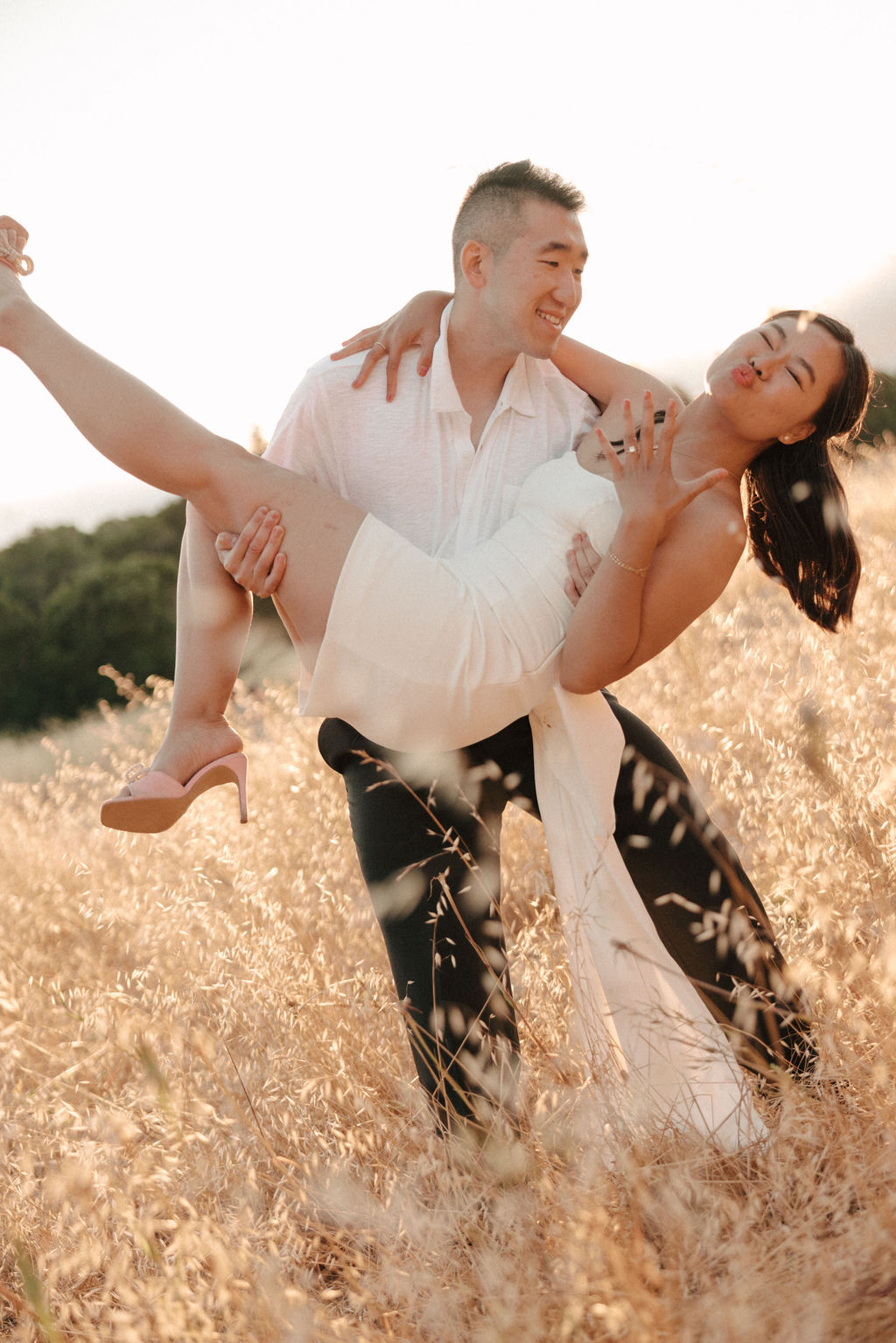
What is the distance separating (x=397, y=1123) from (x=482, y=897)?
0.50 m

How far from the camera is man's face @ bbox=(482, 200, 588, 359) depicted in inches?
87.8

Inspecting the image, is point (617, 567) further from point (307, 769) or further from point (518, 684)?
point (307, 769)

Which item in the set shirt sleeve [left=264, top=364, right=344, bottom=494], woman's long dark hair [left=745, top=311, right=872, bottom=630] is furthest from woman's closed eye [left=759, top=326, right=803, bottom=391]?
shirt sleeve [left=264, top=364, right=344, bottom=494]

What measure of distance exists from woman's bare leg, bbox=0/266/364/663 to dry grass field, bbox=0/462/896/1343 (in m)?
0.89

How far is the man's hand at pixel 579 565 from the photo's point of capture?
2.05m

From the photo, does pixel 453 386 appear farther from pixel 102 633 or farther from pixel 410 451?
pixel 102 633

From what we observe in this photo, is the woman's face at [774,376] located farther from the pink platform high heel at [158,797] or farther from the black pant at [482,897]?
the pink platform high heel at [158,797]

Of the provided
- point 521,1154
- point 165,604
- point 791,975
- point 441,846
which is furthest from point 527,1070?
point 165,604

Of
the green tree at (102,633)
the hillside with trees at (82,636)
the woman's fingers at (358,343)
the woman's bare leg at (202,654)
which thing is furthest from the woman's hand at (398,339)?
the green tree at (102,633)

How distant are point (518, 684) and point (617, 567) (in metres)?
0.30

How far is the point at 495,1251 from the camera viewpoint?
4.82ft

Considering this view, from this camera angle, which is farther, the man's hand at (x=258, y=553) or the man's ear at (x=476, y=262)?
the man's ear at (x=476, y=262)

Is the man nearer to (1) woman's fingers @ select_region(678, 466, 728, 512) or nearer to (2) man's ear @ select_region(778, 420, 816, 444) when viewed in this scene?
(2) man's ear @ select_region(778, 420, 816, 444)

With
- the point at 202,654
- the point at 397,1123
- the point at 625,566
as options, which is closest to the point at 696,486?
the point at 625,566
